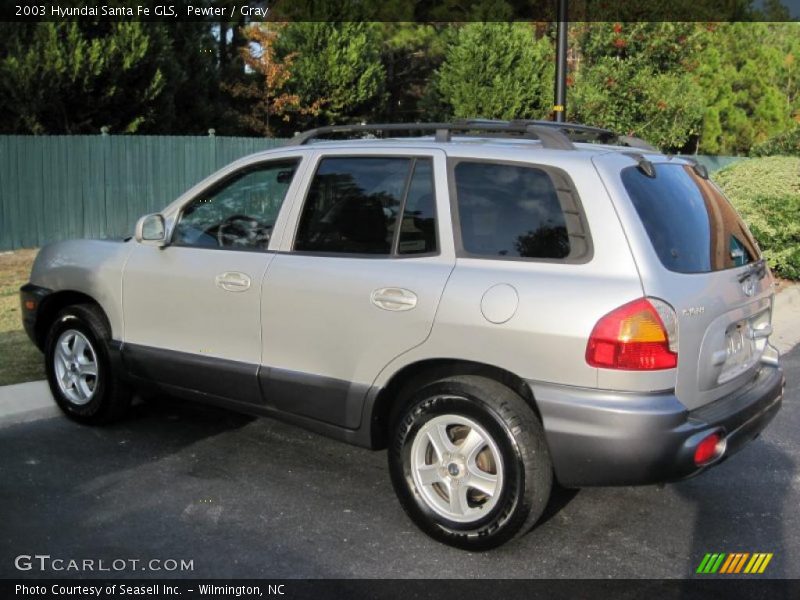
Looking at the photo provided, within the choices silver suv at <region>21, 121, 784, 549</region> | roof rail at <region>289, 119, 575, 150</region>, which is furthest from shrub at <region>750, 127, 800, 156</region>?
roof rail at <region>289, 119, 575, 150</region>

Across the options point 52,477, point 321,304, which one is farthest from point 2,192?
point 321,304

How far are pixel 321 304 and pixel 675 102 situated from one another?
46.1ft

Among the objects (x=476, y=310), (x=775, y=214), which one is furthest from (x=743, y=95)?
(x=476, y=310)

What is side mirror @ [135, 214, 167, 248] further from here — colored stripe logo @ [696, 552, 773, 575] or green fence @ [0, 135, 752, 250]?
green fence @ [0, 135, 752, 250]

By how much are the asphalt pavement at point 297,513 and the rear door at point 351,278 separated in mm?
521

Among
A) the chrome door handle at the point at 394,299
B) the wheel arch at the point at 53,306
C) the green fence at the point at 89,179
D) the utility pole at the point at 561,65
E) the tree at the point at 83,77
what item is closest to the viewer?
the chrome door handle at the point at 394,299

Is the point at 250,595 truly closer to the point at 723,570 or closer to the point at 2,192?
the point at 723,570

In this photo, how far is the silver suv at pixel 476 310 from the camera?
140 inches

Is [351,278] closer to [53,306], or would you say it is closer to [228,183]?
[228,183]

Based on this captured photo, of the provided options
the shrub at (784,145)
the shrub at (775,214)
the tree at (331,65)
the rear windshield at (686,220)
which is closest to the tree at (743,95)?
the shrub at (784,145)

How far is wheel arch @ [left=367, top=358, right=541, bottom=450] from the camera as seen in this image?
12.4 feet

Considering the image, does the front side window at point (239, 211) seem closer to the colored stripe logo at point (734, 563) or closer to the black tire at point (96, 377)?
the black tire at point (96, 377)

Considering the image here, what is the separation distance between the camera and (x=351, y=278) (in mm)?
4211

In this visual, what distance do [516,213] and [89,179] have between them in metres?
12.2
